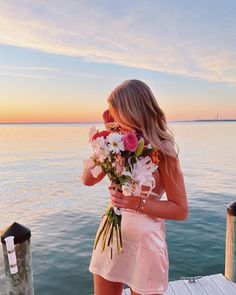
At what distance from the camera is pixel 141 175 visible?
2.41 metres

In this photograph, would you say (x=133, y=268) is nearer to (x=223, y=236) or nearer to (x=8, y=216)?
(x=223, y=236)

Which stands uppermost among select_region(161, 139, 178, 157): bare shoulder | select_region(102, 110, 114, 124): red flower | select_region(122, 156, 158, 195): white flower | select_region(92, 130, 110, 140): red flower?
select_region(102, 110, 114, 124): red flower

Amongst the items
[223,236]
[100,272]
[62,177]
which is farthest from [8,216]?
[100,272]

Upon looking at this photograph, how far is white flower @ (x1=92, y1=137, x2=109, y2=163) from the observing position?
251 cm

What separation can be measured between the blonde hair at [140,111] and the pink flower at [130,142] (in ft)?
0.40

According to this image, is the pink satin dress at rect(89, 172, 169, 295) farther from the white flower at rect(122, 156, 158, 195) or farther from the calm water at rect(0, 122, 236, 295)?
the calm water at rect(0, 122, 236, 295)

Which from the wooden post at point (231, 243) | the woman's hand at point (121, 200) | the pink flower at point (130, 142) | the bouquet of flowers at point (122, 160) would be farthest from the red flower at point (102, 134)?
the wooden post at point (231, 243)

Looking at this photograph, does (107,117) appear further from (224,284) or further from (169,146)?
(224,284)

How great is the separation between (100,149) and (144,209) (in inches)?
22.1

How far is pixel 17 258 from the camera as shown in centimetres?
437

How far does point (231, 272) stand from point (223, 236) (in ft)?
21.9

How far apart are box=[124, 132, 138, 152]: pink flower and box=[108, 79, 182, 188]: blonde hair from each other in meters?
0.12

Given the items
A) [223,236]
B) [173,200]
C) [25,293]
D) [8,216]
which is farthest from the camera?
[8,216]

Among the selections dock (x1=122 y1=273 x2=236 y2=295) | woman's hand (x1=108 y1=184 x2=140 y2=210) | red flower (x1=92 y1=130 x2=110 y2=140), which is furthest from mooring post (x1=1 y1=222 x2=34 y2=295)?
red flower (x1=92 y1=130 x2=110 y2=140)
